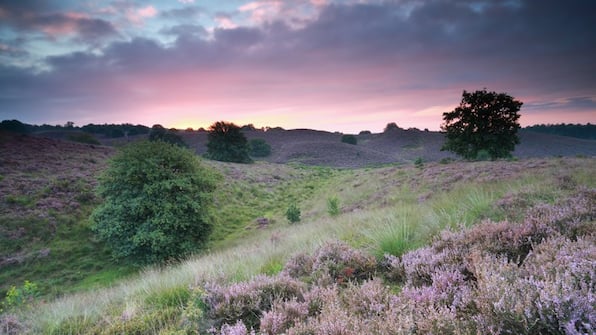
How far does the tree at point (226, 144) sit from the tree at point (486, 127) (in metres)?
41.6

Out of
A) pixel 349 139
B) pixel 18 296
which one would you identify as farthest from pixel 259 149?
pixel 18 296

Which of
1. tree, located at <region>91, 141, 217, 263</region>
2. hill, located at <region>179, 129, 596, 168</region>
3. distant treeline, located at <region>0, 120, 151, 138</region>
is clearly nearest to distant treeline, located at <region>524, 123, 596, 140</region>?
hill, located at <region>179, 129, 596, 168</region>

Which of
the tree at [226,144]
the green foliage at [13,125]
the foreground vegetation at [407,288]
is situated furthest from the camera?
the green foliage at [13,125]

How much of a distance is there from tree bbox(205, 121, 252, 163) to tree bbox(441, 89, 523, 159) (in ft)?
136

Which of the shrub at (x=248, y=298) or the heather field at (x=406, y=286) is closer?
the heather field at (x=406, y=286)

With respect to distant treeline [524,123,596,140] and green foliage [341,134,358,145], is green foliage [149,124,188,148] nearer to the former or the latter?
green foliage [341,134,358,145]

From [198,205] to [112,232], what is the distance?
502 centimetres

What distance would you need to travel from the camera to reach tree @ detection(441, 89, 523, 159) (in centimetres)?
3684

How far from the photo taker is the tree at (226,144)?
206 ft

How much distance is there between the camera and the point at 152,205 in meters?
17.5

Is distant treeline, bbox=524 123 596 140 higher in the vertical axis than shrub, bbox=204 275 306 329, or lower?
higher

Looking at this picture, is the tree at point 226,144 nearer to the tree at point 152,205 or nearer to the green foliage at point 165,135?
the green foliage at point 165,135

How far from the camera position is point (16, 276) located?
1580cm

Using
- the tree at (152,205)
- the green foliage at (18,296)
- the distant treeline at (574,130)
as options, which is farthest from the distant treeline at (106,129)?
the distant treeline at (574,130)
